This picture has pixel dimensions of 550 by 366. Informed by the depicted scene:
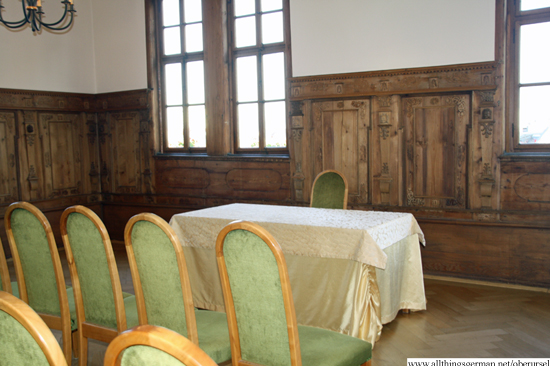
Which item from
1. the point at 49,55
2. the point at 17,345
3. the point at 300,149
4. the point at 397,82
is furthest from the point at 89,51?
the point at 17,345

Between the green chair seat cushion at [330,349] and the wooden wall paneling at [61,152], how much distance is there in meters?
5.11

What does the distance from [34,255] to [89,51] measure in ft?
15.9

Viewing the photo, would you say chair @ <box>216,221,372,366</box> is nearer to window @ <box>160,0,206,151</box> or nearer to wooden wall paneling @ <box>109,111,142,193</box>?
window @ <box>160,0,206,151</box>

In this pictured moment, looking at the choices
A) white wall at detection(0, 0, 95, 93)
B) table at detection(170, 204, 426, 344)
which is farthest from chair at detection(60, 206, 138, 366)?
white wall at detection(0, 0, 95, 93)

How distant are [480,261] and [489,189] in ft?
2.21

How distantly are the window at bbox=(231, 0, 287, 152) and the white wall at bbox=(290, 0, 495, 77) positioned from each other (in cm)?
39

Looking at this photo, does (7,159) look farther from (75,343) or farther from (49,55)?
(75,343)

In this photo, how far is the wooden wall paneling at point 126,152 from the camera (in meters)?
6.56

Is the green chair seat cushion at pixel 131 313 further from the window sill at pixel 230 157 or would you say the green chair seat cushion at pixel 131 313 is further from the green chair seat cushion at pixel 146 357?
the window sill at pixel 230 157

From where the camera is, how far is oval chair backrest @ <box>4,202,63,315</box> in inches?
97.0

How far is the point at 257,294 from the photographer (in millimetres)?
1844

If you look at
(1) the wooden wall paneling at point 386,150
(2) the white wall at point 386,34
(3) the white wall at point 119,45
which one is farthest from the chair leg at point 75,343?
(3) the white wall at point 119,45

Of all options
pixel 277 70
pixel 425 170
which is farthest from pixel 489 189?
pixel 277 70

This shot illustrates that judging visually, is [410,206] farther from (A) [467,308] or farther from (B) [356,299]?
(B) [356,299]
